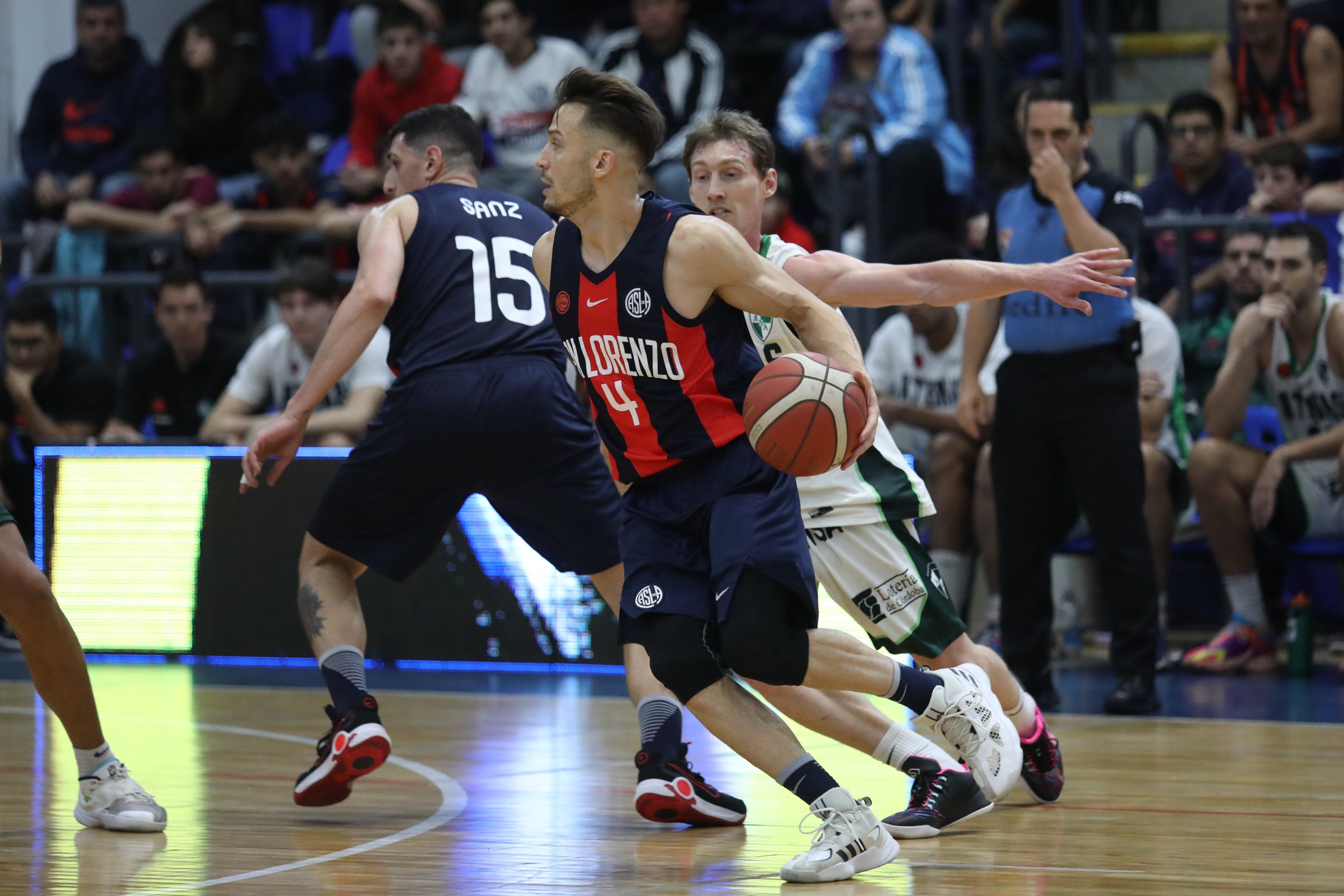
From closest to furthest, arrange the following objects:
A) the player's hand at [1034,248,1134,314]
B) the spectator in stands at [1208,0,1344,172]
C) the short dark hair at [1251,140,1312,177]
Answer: the player's hand at [1034,248,1134,314]
the short dark hair at [1251,140,1312,177]
the spectator in stands at [1208,0,1344,172]

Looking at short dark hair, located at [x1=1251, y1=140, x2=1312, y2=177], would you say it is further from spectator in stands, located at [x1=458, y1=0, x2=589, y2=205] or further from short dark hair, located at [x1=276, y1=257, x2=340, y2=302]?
short dark hair, located at [x1=276, y1=257, x2=340, y2=302]

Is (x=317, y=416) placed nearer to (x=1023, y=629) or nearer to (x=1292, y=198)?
(x=1023, y=629)

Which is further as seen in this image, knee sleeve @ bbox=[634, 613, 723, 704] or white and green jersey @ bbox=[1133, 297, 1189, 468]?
white and green jersey @ bbox=[1133, 297, 1189, 468]

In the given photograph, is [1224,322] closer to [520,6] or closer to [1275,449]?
[1275,449]

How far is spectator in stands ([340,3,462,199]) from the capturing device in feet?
35.5

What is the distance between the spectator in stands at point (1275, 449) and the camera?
7914mm

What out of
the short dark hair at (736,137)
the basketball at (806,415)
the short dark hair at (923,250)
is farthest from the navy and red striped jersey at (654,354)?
the short dark hair at (923,250)

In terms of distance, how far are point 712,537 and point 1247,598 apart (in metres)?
4.82

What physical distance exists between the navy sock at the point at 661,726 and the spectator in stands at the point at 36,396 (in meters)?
5.66

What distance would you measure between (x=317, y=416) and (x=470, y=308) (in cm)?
355

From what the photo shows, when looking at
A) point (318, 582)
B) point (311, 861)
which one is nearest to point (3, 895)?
point (311, 861)

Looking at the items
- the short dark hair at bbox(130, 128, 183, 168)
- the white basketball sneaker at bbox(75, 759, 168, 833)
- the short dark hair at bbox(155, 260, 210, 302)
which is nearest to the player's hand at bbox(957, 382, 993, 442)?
the white basketball sneaker at bbox(75, 759, 168, 833)

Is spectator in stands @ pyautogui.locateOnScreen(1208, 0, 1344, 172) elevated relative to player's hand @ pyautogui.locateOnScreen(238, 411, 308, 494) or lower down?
elevated

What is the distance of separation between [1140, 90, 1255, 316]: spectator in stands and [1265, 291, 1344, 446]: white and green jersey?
0.89 m
